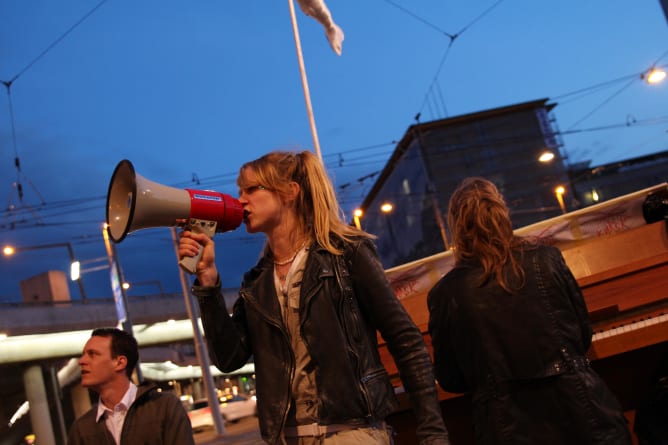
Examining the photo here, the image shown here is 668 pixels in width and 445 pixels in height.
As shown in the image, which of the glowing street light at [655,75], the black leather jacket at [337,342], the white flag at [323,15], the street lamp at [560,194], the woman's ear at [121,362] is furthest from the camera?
the street lamp at [560,194]

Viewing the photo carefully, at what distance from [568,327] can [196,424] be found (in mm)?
22014

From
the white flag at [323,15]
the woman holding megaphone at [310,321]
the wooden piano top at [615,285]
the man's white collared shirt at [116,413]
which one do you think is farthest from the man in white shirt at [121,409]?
the white flag at [323,15]

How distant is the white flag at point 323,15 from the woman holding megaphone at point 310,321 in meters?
4.93

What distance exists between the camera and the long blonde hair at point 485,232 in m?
2.65

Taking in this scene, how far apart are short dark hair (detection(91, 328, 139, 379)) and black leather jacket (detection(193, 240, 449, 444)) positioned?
1334mm

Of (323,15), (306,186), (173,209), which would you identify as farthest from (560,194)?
(173,209)

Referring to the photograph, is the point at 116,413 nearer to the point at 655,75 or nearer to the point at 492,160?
the point at 655,75

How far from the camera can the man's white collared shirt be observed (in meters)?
2.97

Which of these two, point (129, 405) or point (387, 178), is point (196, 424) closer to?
point (129, 405)

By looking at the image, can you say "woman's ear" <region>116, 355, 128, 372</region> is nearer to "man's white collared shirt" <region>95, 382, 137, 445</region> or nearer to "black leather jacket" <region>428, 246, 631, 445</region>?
"man's white collared shirt" <region>95, 382, 137, 445</region>

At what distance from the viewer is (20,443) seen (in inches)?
1206

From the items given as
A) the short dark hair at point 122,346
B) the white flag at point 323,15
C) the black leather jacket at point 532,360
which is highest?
the white flag at point 323,15

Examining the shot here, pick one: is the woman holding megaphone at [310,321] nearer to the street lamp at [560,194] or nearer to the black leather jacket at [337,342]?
the black leather jacket at [337,342]

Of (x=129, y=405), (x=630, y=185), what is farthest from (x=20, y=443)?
(x=630, y=185)
